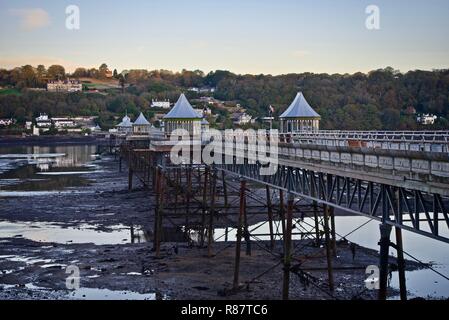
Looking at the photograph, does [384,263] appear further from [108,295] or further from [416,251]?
[416,251]

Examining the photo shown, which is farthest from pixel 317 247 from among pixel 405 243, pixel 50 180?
pixel 50 180

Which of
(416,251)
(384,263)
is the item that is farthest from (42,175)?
(384,263)

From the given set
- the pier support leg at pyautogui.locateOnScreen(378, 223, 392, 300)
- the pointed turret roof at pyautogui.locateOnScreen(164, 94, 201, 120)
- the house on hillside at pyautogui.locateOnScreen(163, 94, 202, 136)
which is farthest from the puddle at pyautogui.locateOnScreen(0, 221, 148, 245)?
the pier support leg at pyautogui.locateOnScreen(378, 223, 392, 300)

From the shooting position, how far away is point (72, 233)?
42719 millimetres

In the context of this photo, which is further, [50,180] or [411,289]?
[50,180]

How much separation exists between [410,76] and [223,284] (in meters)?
123

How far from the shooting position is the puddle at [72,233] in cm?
3997

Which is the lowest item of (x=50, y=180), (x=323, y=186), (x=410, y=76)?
(x=50, y=180)

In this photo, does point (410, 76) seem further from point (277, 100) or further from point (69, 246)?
point (69, 246)

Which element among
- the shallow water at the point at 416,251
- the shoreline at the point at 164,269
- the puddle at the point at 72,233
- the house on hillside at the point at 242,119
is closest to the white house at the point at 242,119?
the house on hillside at the point at 242,119

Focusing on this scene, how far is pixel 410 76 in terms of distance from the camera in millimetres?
143375
